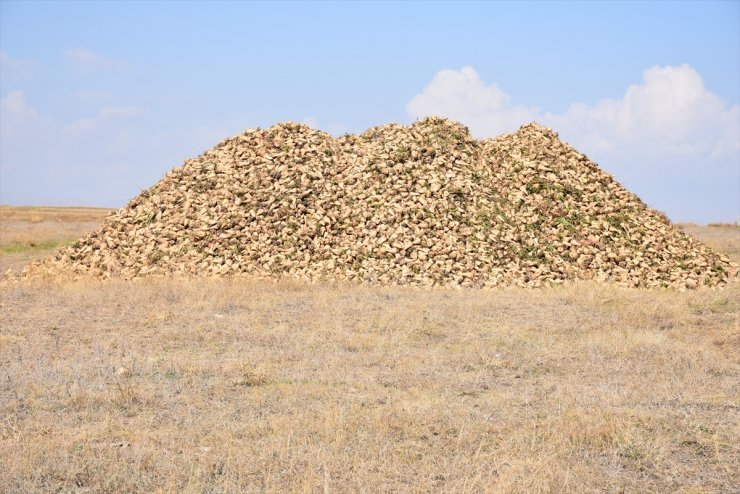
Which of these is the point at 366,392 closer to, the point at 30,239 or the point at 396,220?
→ the point at 396,220

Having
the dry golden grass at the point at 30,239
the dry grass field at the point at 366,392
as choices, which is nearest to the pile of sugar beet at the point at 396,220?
the dry grass field at the point at 366,392

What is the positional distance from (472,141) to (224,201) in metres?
8.02

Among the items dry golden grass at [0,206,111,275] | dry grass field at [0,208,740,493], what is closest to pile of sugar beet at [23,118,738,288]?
dry grass field at [0,208,740,493]

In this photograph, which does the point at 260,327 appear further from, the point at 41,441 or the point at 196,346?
the point at 41,441

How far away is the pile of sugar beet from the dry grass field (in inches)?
90.3

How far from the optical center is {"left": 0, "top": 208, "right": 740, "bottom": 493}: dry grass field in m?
5.70

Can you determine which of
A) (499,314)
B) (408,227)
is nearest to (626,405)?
(499,314)

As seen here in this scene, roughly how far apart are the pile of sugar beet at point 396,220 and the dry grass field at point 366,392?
2293 millimetres

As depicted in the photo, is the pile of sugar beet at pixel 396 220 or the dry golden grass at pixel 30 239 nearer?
the pile of sugar beet at pixel 396 220

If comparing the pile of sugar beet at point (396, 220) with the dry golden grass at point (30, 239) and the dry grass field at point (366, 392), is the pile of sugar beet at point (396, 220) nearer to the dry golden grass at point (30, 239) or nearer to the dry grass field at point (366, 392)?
the dry grass field at point (366, 392)

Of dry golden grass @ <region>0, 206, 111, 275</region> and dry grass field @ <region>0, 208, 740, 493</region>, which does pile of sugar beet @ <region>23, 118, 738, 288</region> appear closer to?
dry grass field @ <region>0, 208, 740, 493</region>

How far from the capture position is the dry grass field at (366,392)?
5695 mm

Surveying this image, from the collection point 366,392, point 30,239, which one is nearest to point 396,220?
point 366,392

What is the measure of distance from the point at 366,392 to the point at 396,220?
10140mm
